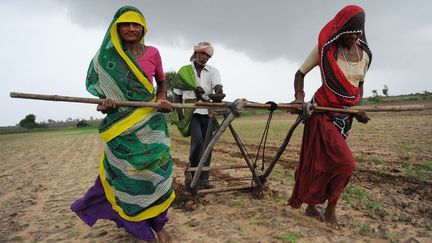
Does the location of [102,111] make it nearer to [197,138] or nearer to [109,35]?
[109,35]

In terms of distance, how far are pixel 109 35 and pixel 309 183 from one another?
103 inches

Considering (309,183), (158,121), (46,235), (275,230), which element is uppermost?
(158,121)

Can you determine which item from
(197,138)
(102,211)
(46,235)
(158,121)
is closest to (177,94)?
(197,138)

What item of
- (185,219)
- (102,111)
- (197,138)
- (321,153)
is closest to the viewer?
(102,111)

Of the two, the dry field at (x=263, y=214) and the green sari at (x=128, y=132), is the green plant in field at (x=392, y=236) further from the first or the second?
the green sari at (x=128, y=132)

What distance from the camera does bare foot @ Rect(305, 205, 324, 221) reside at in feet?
11.9

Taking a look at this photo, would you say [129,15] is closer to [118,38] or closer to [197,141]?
[118,38]

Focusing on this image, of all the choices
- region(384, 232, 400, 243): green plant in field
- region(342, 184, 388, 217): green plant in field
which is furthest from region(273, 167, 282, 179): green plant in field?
region(384, 232, 400, 243): green plant in field

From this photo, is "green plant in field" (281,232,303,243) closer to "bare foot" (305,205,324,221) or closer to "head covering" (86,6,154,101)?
"bare foot" (305,205,324,221)

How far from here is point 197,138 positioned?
16.0 ft

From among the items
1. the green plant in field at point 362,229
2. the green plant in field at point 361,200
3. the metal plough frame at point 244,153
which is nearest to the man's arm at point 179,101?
the metal plough frame at point 244,153

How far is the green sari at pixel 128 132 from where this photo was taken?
117 inches

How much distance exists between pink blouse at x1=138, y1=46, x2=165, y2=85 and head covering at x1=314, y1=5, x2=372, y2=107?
174 centimetres

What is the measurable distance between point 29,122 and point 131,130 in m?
85.7
